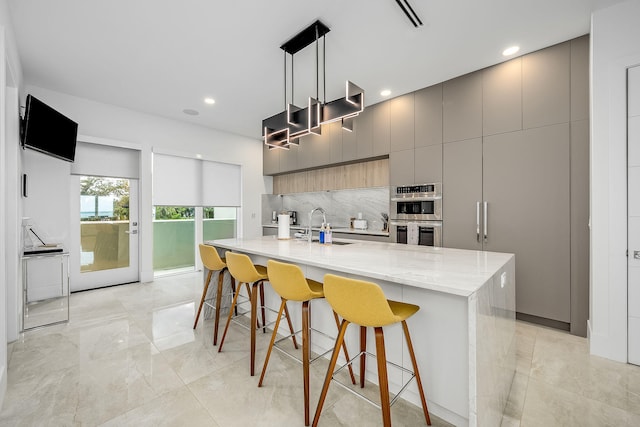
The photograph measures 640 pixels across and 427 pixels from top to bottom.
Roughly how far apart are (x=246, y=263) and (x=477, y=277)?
1558 mm

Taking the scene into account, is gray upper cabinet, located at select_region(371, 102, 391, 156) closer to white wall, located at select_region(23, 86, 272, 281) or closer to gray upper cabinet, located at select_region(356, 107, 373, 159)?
gray upper cabinet, located at select_region(356, 107, 373, 159)

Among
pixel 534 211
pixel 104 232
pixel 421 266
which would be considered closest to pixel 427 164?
pixel 534 211

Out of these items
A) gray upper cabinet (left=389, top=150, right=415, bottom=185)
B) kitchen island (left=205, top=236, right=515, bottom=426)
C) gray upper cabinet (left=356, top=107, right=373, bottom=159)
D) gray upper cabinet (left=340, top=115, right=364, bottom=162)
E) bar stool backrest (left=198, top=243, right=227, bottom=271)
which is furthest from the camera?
gray upper cabinet (left=340, top=115, right=364, bottom=162)

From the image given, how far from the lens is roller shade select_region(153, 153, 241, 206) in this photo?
484 centimetres

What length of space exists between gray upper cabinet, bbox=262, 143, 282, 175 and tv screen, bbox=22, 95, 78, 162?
3272mm

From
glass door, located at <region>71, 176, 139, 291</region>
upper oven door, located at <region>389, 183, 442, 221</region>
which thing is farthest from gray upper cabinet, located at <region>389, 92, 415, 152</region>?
glass door, located at <region>71, 176, 139, 291</region>

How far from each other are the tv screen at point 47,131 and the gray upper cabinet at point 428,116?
14.3 ft

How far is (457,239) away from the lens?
3.42m

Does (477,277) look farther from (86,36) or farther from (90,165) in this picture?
(90,165)

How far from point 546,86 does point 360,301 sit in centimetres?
311

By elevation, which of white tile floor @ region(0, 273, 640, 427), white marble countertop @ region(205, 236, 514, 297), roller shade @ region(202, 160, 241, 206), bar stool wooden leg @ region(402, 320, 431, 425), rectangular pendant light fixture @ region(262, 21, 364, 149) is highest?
rectangular pendant light fixture @ region(262, 21, 364, 149)

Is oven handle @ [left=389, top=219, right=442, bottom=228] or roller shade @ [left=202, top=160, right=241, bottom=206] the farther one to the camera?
roller shade @ [left=202, top=160, right=241, bottom=206]

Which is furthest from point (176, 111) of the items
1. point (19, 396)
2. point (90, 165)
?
point (19, 396)

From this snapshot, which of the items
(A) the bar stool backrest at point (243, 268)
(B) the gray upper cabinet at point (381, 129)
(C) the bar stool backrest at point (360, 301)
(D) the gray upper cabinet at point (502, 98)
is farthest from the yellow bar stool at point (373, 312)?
(B) the gray upper cabinet at point (381, 129)
